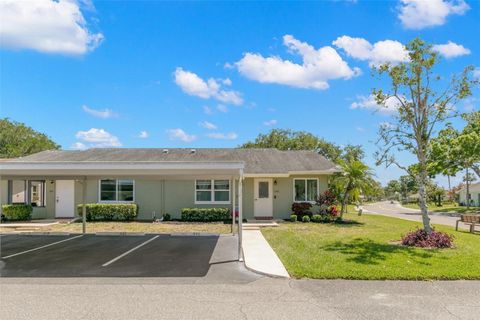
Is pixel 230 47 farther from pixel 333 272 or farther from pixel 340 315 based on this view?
pixel 340 315

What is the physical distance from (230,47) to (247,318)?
13.5 metres

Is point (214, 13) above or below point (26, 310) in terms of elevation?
above

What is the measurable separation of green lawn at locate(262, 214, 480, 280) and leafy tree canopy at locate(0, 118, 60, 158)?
144 ft

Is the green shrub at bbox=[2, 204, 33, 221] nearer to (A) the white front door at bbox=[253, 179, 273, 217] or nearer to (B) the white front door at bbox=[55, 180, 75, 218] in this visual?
(B) the white front door at bbox=[55, 180, 75, 218]

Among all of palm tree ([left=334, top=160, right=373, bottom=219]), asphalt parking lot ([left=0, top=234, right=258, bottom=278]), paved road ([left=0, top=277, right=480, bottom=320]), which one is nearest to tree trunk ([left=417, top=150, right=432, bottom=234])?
paved road ([left=0, top=277, right=480, bottom=320])

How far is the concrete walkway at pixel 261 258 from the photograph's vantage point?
27.5ft

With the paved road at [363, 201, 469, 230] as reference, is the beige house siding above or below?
above

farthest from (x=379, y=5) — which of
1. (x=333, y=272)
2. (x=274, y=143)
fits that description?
(x=274, y=143)

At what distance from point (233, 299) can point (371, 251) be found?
5441mm

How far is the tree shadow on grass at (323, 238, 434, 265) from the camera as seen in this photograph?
30.7ft

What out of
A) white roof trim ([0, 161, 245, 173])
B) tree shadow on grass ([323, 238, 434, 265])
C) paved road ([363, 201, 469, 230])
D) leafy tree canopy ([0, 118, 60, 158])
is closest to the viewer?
tree shadow on grass ([323, 238, 434, 265])

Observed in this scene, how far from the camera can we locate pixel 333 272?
8.05 meters

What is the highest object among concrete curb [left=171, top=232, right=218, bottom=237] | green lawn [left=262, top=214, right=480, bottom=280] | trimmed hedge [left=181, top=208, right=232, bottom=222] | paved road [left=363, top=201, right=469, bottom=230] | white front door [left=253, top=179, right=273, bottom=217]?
white front door [left=253, top=179, right=273, bottom=217]

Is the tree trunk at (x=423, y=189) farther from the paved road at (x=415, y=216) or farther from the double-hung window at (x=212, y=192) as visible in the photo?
the double-hung window at (x=212, y=192)
